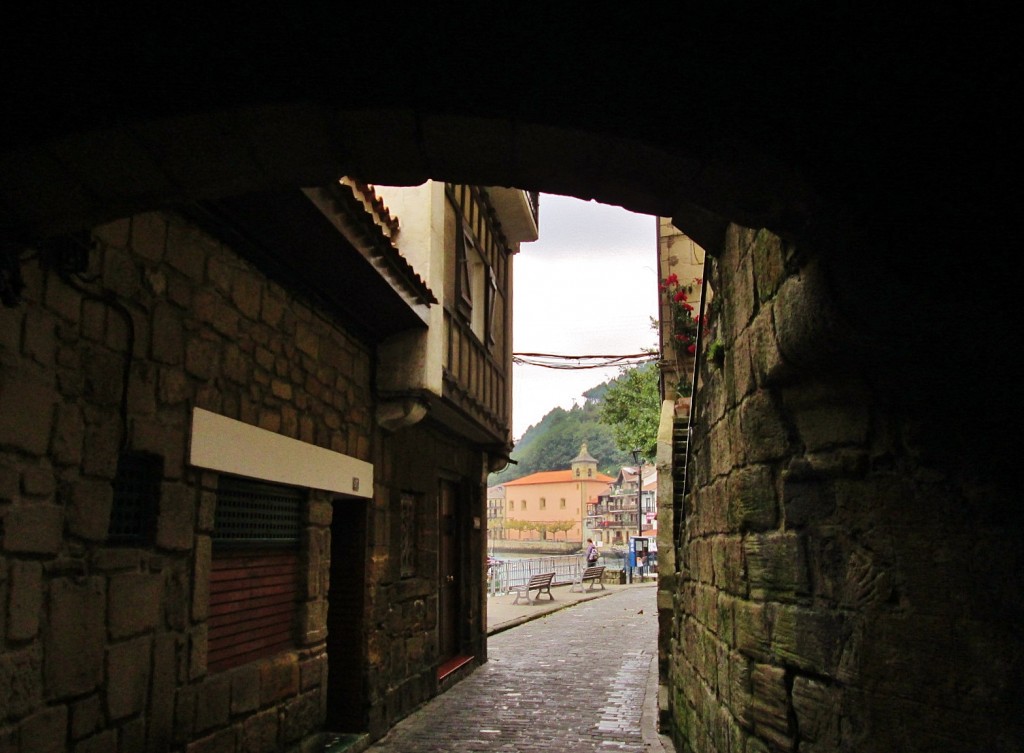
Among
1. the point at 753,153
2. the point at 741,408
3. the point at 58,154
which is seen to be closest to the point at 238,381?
the point at 58,154

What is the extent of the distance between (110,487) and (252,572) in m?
1.80

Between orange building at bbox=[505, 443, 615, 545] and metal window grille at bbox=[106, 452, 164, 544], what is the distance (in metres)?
82.9

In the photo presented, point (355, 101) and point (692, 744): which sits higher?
point (355, 101)

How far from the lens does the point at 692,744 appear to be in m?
5.11

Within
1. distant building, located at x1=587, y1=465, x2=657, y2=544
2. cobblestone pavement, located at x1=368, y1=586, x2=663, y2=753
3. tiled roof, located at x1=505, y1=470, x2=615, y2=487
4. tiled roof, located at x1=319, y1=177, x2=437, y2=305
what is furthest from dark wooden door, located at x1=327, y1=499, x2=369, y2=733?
tiled roof, located at x1=505, y1=470, x2=615, y2=487

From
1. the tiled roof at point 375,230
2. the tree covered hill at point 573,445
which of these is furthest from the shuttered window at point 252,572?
the tree covered hill at point 573,445

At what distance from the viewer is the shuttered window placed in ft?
15.5

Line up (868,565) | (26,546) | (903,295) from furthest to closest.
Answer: (26,546), (868,565), (903,295)

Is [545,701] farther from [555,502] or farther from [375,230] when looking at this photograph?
[555,502]

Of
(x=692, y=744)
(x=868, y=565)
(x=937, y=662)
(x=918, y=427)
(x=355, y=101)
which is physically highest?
(x=355, y=101)

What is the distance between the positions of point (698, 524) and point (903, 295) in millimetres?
2932

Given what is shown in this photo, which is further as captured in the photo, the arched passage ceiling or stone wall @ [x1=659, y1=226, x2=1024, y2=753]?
stone wall @ [x1=659, y1=226, x2=1024, y2=753]

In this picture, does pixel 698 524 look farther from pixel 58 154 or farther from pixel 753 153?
pixel 58 154

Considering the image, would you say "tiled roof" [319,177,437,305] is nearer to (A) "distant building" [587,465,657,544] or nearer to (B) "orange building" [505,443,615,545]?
(A) "distant building" [587,465,657,544]
